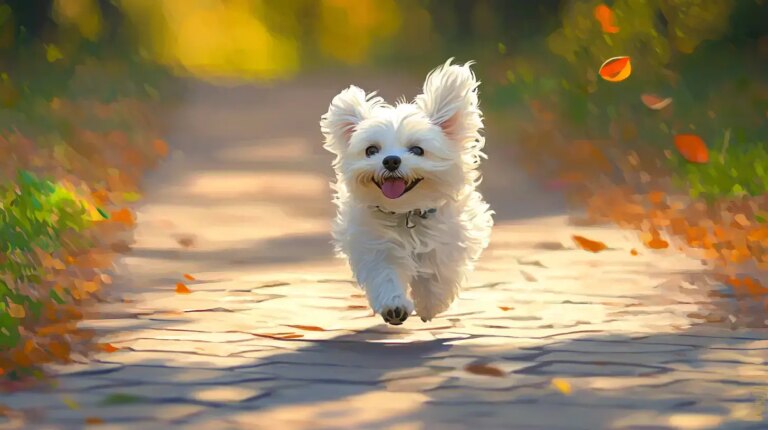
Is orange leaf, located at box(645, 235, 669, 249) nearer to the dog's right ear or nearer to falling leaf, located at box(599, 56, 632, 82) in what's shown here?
the dog's right ear

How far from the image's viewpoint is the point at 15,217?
9148 millimetres

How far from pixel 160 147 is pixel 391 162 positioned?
10.0 meters

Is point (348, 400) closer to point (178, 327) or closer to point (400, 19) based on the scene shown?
point (178, 327)

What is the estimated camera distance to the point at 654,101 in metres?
14.6

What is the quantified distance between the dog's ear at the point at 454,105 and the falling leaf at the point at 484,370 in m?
1.43

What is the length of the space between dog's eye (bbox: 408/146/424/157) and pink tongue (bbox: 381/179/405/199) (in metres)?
0.16

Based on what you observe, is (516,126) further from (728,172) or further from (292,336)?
(292,336)

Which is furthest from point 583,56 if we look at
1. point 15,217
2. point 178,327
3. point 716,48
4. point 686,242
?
point 178,327

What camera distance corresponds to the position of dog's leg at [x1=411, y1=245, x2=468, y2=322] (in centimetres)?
755

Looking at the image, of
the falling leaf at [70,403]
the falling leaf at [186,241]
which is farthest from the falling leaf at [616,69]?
the falling leaf at [70,403]

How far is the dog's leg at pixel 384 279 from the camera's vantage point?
278 inches

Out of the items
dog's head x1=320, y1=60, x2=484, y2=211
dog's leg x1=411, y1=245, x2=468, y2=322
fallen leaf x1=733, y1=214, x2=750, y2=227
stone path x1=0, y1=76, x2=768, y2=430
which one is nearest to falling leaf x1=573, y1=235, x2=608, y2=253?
stone path x1=0, y1=76, x2=768, y2=430

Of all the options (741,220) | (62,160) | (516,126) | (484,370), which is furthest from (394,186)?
(516,126)

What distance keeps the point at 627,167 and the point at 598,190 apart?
1.04 m
